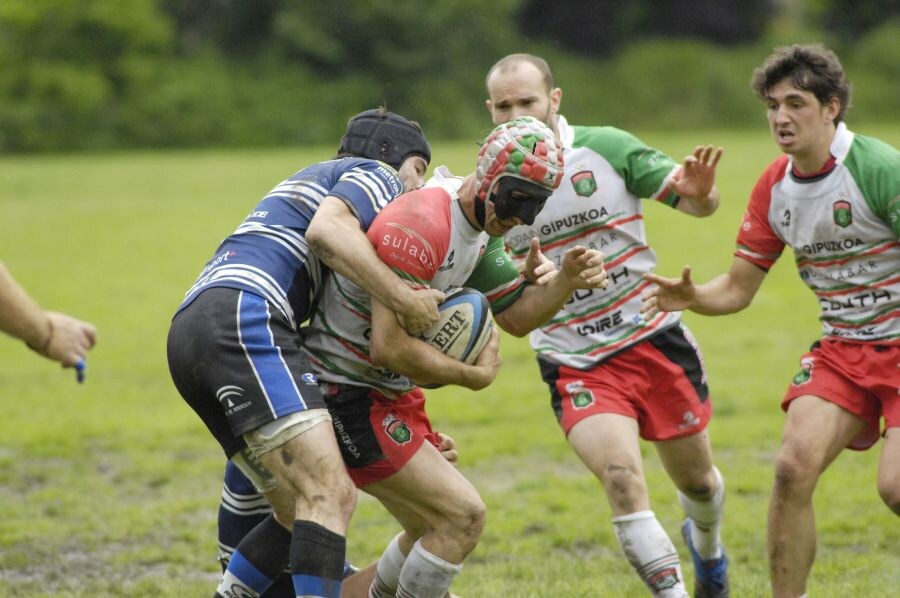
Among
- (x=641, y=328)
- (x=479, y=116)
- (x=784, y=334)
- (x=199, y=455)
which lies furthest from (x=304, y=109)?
Answer: (x=641, y=328)

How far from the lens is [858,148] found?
562 centimetres

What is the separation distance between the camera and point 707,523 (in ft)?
20.0

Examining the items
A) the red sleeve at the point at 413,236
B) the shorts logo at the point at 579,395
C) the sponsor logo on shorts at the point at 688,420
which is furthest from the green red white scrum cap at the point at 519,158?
the sponsor logo on shorts at the point at 688,420

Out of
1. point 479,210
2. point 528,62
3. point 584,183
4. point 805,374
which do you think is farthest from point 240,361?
point 805,374

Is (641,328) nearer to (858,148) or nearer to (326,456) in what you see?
(858,148)

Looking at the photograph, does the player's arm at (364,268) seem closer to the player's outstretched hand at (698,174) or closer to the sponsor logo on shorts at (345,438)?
the sponsor logo on shorts at (345,438)

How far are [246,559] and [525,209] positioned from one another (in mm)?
1819

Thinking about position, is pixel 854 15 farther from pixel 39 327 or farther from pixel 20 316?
pixel 20 316

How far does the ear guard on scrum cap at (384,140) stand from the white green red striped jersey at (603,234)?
102 centimetres

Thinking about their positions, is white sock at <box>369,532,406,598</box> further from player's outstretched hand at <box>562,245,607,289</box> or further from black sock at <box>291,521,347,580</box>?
player's outstretched hand at <box>562,245,607,289</box>

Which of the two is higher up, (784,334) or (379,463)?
(379,463)

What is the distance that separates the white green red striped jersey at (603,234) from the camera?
6008mm

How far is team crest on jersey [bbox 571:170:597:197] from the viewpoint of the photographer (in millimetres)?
6016

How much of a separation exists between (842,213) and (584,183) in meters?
1.18
